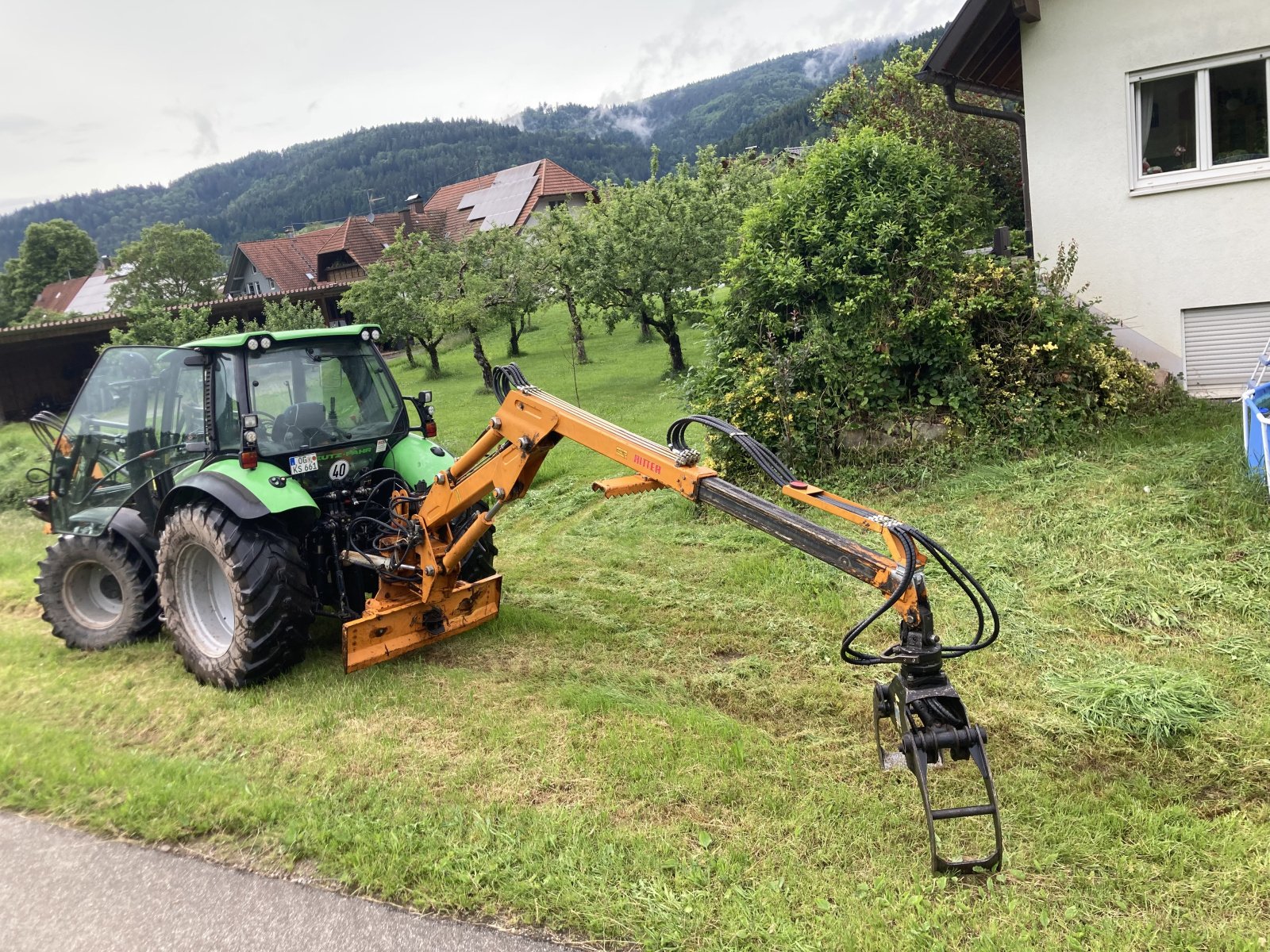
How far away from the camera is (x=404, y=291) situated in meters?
25.4

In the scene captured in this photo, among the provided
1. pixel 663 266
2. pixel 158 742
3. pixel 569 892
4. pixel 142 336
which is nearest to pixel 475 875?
pixel 569 892

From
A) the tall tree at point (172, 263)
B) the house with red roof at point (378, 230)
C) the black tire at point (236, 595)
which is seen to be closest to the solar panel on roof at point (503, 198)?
the house with red roof at point (378, 230)

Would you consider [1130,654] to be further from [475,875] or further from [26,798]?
[26,798]

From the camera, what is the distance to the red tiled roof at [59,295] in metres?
62.3

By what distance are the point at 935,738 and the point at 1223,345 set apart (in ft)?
25.8

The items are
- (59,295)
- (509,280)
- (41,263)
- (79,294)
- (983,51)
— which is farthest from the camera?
(41,263)

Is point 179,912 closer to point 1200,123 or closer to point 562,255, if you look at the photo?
point 1200,123

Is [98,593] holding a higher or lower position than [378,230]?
lower

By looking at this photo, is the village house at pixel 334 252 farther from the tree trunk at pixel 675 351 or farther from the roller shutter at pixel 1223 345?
the roller shutter at pixel 1223 345

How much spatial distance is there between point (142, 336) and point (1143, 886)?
29.0 m

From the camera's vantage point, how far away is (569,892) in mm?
3221

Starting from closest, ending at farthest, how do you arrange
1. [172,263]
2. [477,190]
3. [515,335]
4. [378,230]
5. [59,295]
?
[515,335], [172,263], [378,230], [477,190], [59,295]

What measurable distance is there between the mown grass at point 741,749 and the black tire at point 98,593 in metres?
0.19

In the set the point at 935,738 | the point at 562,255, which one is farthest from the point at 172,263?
the point at 935,738
